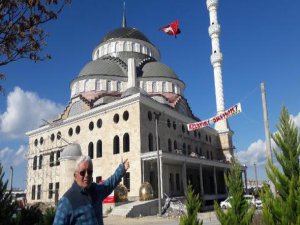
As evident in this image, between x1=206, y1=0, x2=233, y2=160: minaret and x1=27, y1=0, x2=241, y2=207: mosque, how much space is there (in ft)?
0.44

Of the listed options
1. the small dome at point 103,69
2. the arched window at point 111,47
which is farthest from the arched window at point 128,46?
the small dome at point 103,69

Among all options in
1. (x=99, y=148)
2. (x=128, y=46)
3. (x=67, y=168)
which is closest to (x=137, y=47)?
(x=128, y=46)

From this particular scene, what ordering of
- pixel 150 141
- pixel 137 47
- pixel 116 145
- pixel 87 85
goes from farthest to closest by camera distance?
pixel 137 47 → pixel 87 85 → pixel 116 145 → pixel 150 141

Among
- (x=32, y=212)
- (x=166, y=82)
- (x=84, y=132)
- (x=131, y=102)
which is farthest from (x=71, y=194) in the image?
(x=166, y=82)

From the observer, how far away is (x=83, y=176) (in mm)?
3855

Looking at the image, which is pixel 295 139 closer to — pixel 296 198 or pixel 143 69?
pixel 296 198

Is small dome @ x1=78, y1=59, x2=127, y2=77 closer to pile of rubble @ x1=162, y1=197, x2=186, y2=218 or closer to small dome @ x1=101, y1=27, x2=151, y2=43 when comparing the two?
small dome @ x1=101, y1=27, x2=151, y2=43

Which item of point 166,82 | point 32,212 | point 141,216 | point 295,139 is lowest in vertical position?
point 141,216

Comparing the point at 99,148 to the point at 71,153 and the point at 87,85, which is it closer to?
the point at 71,153

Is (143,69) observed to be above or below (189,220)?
above

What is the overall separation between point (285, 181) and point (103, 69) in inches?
1416

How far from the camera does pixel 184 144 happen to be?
36875mm

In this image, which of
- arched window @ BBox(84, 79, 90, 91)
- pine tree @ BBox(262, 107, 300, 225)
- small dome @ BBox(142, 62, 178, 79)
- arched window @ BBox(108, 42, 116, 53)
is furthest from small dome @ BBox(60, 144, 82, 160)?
pine tree @ BBox(262, 107, 300, 225)

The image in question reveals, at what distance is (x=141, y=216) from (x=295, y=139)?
61.1ft
